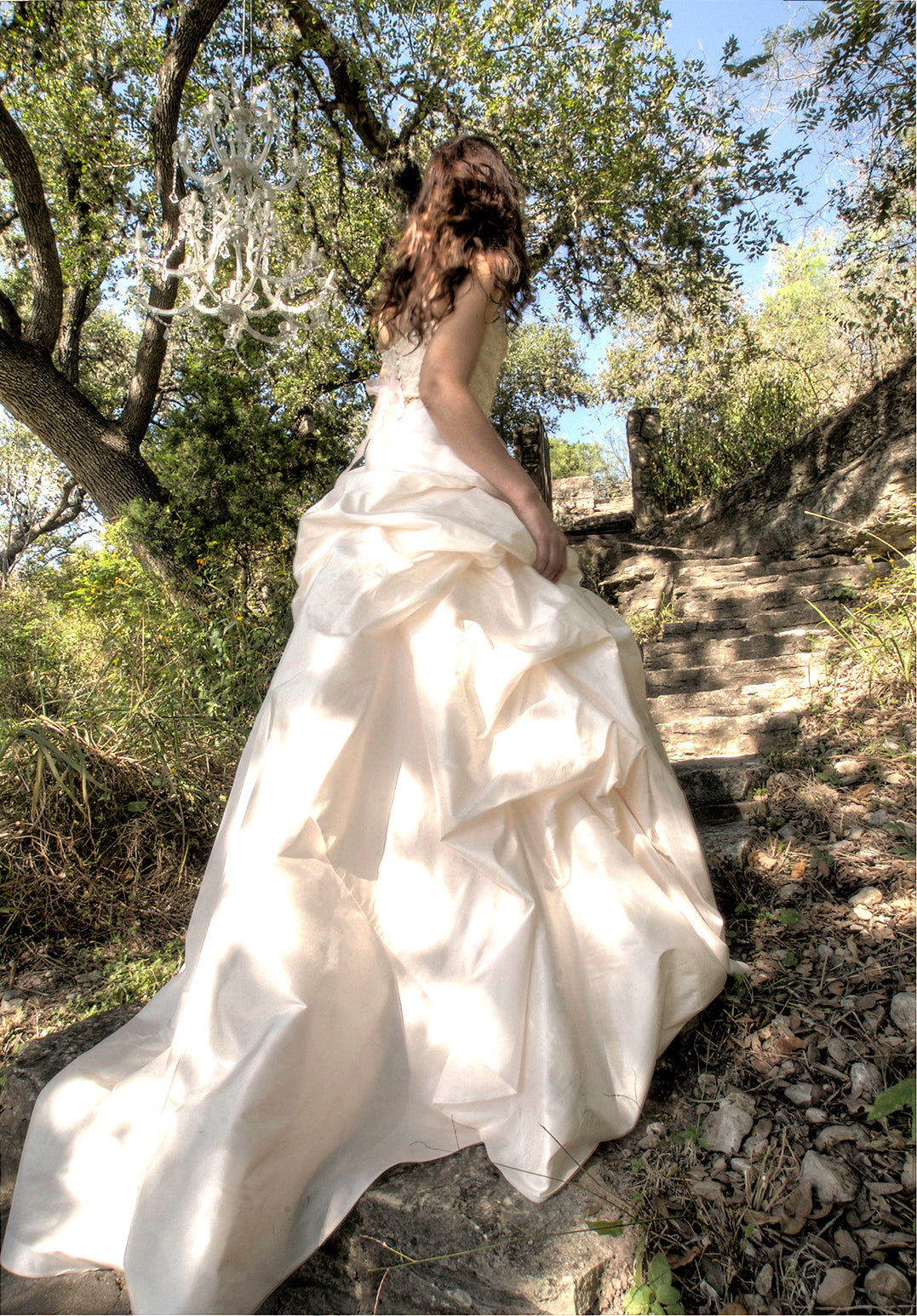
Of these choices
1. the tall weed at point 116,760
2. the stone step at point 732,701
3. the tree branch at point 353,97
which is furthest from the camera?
the tree branch at point 353,97

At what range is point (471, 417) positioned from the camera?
1.69 metres

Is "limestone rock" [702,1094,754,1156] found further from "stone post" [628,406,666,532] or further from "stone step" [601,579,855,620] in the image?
"stone post" [628,406,666,532]

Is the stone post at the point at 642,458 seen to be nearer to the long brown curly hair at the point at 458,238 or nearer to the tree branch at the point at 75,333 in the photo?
the tree branch at the point at 75,333

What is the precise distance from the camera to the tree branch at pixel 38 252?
541 centimetres

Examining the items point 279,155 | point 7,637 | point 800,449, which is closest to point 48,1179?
point 7,637

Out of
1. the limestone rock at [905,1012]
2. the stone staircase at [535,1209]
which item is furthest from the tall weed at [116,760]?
the limestone rock at [905,1012]

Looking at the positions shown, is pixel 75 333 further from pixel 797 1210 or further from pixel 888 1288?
pixel 888 1288

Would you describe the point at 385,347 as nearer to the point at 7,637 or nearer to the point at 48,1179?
the point at 48,1179

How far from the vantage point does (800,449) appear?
640cm

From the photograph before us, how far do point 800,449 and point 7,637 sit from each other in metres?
6.14

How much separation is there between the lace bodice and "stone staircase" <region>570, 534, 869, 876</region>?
148cm

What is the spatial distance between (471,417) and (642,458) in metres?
7.65

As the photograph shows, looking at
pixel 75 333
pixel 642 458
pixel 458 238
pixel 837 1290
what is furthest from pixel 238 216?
pixel 642 458

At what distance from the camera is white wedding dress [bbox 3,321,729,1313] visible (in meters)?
1.22
